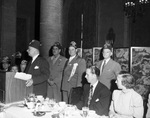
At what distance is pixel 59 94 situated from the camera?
4430 millimetres

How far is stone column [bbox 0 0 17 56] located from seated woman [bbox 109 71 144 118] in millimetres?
5996

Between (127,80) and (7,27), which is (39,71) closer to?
(127,80)

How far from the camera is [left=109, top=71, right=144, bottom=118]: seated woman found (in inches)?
93.5

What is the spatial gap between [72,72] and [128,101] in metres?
1.72

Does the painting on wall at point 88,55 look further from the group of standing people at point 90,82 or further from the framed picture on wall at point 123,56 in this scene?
the group of standing people at point 90,82

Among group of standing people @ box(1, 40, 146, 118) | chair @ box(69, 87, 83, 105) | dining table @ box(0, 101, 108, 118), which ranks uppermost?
group of standing people @ box(1, 40, 146, 118)

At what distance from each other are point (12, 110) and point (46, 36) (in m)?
3.01

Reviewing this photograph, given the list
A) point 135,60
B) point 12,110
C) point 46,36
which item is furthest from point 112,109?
point 46,36

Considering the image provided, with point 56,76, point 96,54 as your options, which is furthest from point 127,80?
point 96,54

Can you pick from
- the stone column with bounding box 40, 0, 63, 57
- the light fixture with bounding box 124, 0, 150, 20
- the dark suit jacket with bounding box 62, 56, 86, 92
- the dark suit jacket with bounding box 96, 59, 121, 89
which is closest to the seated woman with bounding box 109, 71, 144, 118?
the dark suit jacket with bounding box 96, 59, 121, 89

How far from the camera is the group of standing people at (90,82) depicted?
8.05 feet

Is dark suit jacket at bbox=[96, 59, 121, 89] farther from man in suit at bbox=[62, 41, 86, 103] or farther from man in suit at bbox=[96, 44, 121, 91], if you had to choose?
man in suit at bbox=[62, 41, 86, 103]

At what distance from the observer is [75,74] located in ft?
13.0

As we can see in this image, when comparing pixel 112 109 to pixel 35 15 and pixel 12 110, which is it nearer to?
pixel 12 110
